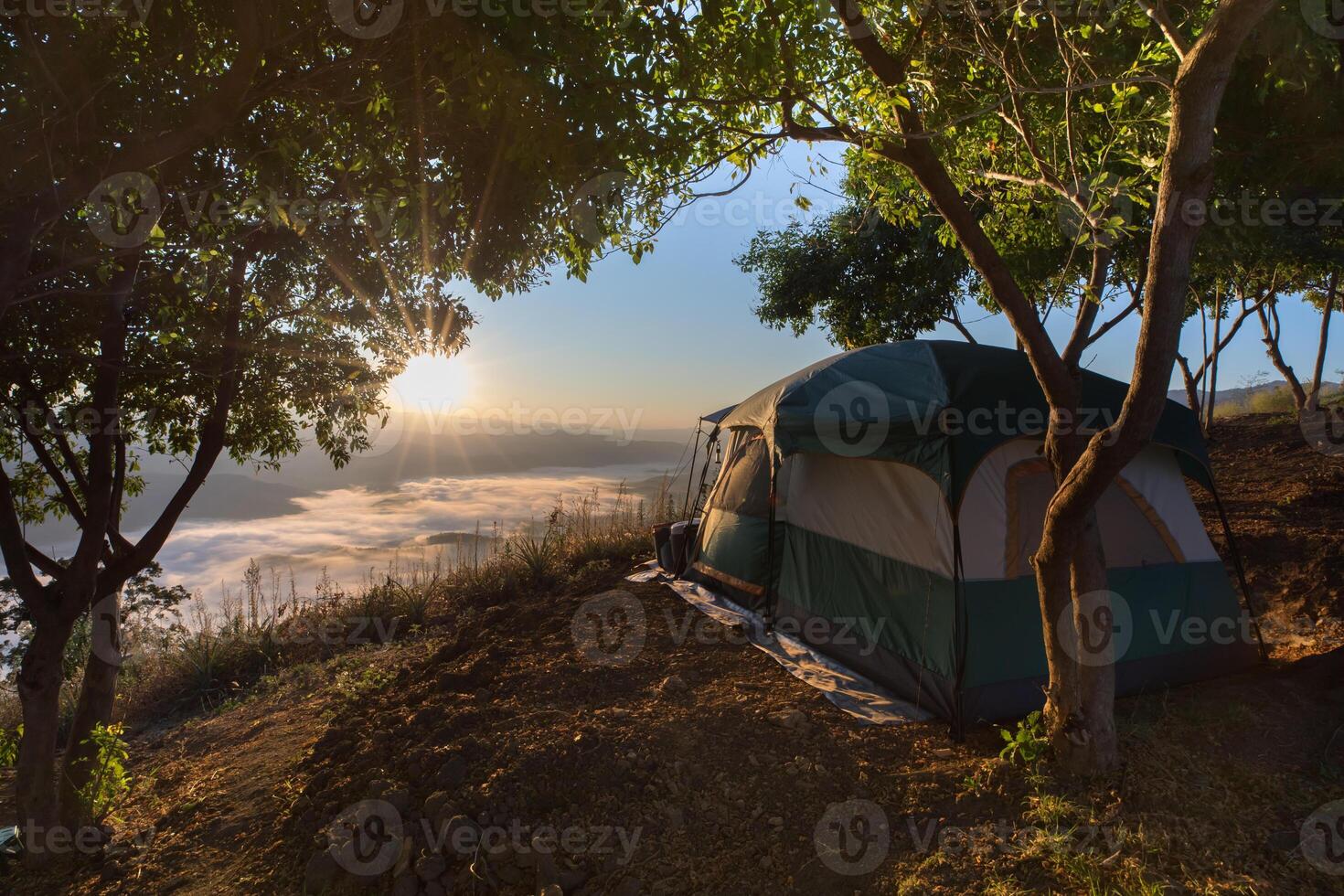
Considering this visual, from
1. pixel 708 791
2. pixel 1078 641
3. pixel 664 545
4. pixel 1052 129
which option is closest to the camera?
pixel 1078 641

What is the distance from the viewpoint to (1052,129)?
17.9ft

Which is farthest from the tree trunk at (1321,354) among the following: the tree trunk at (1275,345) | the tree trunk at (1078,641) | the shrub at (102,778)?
the shrub at (102,778)

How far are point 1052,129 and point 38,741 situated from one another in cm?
837

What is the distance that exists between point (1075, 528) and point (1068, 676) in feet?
2.74

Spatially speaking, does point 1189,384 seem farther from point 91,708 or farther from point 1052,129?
point 91,708

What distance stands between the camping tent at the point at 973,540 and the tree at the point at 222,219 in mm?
2638

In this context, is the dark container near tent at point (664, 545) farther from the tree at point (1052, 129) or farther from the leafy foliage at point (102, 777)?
the leafy foliage at point (102, 777)

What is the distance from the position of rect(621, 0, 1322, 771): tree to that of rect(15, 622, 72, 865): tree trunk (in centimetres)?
496

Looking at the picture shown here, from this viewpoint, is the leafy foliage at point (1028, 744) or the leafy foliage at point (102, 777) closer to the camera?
the leafy foliage at point (1028, 744)

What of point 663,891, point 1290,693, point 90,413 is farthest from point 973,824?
point 90,413

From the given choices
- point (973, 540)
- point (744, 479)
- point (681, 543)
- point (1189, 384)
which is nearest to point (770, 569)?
point (744, 479)

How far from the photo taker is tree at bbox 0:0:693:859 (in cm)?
325

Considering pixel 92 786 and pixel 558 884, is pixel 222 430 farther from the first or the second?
pixel 558 884

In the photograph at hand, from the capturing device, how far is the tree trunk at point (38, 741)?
13.1ft
